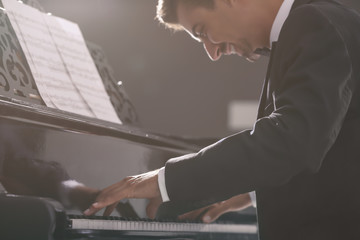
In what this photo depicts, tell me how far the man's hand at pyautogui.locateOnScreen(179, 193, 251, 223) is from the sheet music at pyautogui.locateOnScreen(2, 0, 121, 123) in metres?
0.56

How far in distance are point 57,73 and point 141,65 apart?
2353 mm

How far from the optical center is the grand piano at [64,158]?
1439 millimetres

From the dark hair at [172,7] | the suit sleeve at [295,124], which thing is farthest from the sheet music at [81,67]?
the suit sleeve at [295,124]

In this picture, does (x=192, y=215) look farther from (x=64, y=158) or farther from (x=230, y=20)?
(x=230, y=20)

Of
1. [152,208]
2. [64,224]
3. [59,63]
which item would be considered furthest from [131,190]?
[59,63]

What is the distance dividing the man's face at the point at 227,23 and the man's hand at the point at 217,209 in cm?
66

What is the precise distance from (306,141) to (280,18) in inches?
18.4

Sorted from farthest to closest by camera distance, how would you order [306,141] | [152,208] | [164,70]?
[164,70] → [152,208] → [306,141]

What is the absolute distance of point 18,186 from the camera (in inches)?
58.7

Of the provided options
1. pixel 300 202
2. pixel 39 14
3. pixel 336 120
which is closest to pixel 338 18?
pixel 336 120

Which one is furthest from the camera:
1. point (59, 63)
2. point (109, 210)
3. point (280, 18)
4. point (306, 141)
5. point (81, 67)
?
point (81, 67)

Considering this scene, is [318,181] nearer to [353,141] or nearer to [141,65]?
[353,141]

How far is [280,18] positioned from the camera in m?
1.52

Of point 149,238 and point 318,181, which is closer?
point 318,181
